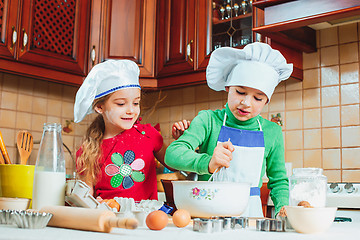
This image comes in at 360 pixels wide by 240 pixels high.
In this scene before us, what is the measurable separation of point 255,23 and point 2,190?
58.6 inches

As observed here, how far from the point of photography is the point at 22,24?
221 cm

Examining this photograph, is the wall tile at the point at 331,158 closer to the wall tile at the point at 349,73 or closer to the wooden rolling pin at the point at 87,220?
the wall tile at the point at 349,73

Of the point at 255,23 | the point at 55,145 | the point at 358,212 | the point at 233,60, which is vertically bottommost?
the point at 358,212

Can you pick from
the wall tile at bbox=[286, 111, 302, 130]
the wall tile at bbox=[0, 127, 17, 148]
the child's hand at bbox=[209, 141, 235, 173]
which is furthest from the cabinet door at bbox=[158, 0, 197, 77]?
the child's hand at bbox=[209, 141, 235, 173]

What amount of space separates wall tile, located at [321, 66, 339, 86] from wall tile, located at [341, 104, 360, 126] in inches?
5.4

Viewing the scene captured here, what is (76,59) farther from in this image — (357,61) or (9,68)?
(357,61)

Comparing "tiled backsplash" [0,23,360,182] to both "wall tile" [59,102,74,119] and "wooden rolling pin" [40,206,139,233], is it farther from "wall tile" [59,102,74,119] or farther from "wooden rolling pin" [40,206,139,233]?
"wooden rolling pin" [40,206,139,233]

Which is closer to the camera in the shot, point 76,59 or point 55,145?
point 55,145

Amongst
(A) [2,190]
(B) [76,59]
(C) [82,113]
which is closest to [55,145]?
(A) [2,190]

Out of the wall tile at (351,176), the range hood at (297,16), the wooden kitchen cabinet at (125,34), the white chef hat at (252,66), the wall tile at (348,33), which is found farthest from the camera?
the wooden kitchen cabinet at (125,34)

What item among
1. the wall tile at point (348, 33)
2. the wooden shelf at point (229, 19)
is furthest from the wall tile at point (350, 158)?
the wooden shelf at point (229, 19)

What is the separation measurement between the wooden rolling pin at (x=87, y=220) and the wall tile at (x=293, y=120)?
1.75 meters

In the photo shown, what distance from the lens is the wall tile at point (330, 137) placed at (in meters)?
2.13

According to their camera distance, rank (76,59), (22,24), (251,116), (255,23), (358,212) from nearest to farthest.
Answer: (251,116), (358,212), (255,23), (22,24), (76,59)
